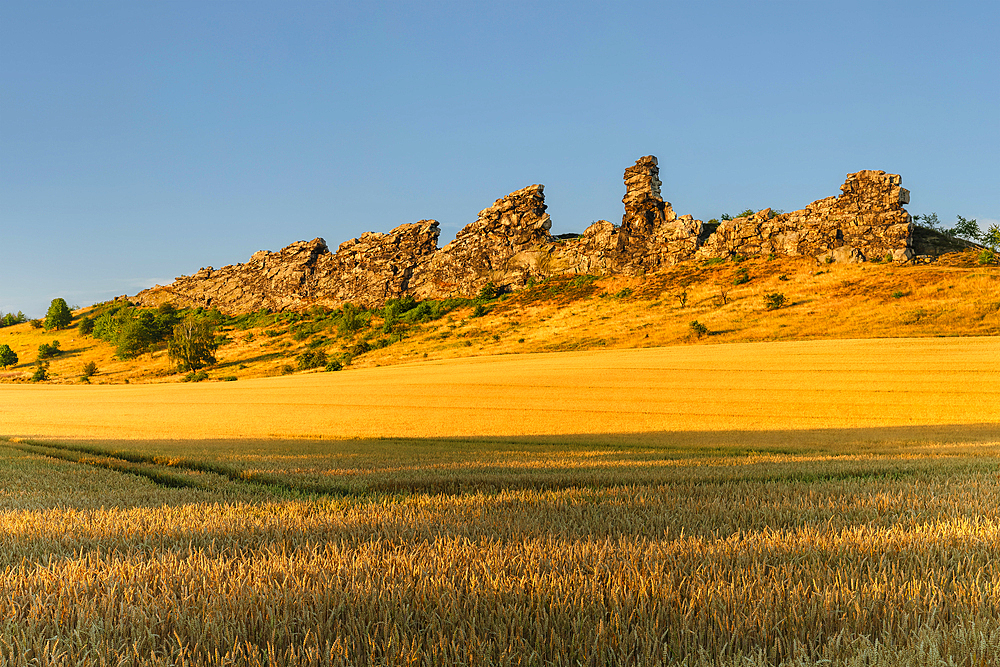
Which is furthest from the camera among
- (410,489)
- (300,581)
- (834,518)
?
(410,489)

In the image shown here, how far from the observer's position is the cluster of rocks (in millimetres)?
85562

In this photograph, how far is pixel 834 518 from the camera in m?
4.40

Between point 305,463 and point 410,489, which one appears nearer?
point 410,489

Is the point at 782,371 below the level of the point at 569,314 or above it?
below

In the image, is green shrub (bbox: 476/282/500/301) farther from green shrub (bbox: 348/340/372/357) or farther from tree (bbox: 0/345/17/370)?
tree (bbox: 0/345/17/370)

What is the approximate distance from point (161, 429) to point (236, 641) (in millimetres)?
24616

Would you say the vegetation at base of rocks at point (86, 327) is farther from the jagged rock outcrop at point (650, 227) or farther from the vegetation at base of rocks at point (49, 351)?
the jagged rock outcrop at point (650, 227)

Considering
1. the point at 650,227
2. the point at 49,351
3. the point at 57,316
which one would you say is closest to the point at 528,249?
the point at 650,227

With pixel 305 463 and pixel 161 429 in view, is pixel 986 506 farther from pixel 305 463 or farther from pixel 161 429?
pixel 161 429

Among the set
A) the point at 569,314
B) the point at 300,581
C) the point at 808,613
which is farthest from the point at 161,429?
the point at 569,314

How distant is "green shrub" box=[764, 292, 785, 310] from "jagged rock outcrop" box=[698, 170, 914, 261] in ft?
76.9

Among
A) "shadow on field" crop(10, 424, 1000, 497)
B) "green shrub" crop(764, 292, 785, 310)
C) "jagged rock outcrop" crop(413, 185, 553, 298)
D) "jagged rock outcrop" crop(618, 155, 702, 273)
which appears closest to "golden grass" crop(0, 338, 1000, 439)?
"shadow on field" crop(10, 424, 1000, 497)

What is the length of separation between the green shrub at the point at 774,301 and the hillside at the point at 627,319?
756mm

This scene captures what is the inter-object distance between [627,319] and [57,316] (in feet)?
411
